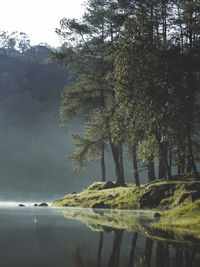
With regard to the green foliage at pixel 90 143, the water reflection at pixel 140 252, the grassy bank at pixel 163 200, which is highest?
the green foliage at pixel 90 143

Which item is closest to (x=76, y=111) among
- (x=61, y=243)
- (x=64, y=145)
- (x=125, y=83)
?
(x=125, y=83)

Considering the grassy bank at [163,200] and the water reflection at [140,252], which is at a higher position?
the grassy bank at [163,200]

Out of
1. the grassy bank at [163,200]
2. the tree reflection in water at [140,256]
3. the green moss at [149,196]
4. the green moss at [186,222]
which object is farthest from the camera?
Result: the green moss at [149,196]

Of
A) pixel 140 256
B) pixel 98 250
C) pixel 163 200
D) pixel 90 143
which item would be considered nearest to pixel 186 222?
pixel 98 250

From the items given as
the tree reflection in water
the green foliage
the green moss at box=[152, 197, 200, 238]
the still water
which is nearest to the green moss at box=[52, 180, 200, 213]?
the green moss at box=[152, 197, 200, 238]

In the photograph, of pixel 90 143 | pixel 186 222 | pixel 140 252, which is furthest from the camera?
pixel 90 143

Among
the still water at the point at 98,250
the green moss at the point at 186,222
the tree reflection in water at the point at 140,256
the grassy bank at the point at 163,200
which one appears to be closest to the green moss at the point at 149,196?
the grassy bank at the point at 163,200

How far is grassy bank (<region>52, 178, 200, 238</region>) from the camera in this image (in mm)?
11807

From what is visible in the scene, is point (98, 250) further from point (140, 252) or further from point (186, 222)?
point (186, 222)

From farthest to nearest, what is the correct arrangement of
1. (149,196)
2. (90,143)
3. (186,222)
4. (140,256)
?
1. (90,143)
2. (149,196)
3. (186,222)
4. (140,256)

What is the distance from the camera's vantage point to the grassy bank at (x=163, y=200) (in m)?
11.8

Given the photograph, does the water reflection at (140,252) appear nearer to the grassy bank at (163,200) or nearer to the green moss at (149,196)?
the grassy bank at (163,200)

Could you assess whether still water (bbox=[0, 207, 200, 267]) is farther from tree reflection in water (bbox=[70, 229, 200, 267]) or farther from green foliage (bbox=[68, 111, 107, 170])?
green foliage (bbox=[68, 111, 107, 170])

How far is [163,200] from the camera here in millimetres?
18594
